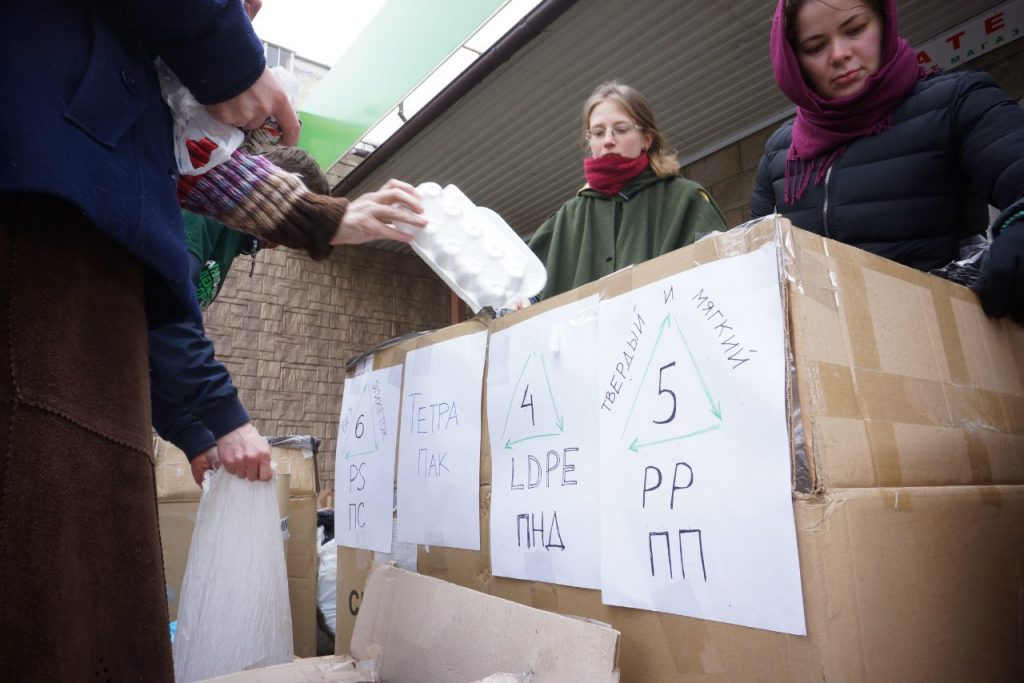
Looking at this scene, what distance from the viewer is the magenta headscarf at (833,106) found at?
110 centimetres

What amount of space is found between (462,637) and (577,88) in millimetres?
2702

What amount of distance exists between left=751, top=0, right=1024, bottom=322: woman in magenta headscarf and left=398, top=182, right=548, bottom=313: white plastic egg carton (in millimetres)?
526

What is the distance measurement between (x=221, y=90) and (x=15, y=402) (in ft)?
1.17

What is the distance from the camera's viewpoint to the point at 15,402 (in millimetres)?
508

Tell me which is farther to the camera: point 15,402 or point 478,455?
point 478,455

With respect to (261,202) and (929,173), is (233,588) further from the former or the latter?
(929,173)

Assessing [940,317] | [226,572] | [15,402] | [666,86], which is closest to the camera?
[15,402]

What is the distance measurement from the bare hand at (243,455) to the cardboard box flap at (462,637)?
293 millimetres

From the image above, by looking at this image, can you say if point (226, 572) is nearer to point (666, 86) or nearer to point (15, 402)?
point (15, 402)

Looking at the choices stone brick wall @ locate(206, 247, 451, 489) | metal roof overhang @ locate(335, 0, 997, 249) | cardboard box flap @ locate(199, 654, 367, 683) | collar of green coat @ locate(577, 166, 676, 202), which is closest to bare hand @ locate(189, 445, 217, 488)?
cardboard box flap @ locate(199, 654, 367, 683)

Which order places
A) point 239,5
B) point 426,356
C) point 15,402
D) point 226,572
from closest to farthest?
point 15,402 < point 239,5 < point 226,572 < point 426,356

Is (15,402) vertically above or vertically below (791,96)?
below

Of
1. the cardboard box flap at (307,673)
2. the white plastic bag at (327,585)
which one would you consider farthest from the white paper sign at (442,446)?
the white plastic bag at (327,585)

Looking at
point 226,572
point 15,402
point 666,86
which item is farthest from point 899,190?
point 666,86
